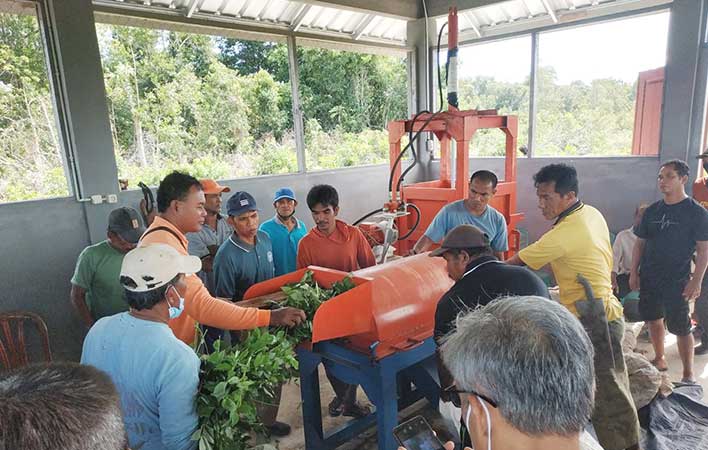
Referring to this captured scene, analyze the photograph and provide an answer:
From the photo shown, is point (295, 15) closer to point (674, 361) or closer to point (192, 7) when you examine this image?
point (192, 7)

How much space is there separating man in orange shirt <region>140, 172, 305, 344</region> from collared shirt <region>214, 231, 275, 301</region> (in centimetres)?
59

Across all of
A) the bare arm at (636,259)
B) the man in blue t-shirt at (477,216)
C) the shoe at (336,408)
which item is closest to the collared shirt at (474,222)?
the man in blue t-shirt at (477,216)

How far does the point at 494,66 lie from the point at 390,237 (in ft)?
14.6

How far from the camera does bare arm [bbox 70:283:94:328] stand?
2877 mm

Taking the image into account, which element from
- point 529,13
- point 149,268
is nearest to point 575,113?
point 529,13

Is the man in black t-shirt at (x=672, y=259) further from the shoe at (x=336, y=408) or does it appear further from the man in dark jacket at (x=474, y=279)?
the shoe at (x=336, y=408)

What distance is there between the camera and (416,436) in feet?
4.64

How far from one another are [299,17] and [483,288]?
186 inches

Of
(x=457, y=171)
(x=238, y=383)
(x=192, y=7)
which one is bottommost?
(x=238, y=383)

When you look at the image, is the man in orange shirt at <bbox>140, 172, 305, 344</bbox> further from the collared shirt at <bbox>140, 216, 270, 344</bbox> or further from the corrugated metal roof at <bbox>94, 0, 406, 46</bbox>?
the corrugated metal roof at <bbox>94, 0, 406, 46</bbox>

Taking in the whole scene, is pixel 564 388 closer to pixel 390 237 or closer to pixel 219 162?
pixel 390 237

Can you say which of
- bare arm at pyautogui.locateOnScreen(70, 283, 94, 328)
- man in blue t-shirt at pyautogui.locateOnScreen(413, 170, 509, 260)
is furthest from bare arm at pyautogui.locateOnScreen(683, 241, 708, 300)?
bare arm at pyautogui.locateOnScreen(70, 283, 94, 328)

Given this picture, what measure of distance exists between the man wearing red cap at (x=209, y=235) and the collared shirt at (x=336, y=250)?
94 cm

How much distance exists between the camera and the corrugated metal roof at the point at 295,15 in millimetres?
4516
